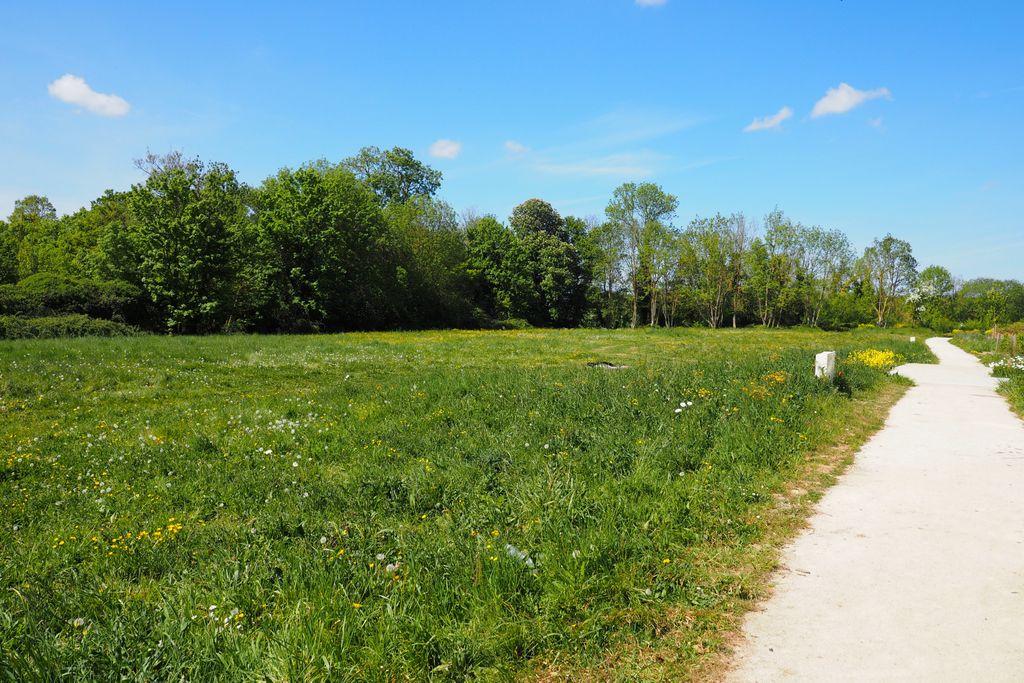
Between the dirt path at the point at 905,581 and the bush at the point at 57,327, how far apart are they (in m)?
28.6

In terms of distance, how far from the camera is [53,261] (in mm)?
42688

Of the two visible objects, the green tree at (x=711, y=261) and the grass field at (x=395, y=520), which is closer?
the grass field at (x=395, y=520)

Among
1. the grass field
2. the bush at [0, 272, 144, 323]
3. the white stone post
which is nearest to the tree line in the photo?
the bush at [0, 272, 144, 323]

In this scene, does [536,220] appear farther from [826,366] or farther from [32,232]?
[826,366]

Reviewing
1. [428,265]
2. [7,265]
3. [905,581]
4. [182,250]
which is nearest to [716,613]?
[905,581]

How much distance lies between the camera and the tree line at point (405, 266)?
114 feet

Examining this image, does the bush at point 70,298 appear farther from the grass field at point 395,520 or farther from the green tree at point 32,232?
the grass field at point 395,520

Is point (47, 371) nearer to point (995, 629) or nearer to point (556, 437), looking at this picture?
point (556, 437)

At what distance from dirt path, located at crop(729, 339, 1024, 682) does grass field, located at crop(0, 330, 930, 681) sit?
42cm

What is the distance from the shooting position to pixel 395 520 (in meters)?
6.01

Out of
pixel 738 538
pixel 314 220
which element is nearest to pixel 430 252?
pixel 314 220

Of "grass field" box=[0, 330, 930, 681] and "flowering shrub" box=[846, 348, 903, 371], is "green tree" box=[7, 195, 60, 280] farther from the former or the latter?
"flowering shrub" box=[846, 348, 903, 371]

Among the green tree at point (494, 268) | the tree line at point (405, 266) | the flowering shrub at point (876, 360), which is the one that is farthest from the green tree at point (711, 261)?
the flowering shrub at point (876, 360)

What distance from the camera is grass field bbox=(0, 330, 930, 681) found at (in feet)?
11.8
